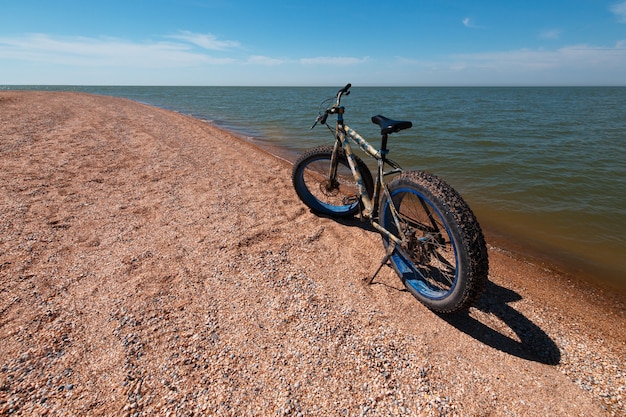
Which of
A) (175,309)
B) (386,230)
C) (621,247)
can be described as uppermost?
(386,230)

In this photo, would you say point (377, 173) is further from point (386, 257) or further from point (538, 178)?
point (538, 178)

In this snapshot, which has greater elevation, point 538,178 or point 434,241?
point 434,241

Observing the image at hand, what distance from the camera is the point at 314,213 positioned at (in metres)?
5.08

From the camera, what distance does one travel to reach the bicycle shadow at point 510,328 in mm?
2605

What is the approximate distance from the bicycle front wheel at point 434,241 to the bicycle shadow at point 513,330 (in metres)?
0.34

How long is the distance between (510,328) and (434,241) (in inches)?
42.1

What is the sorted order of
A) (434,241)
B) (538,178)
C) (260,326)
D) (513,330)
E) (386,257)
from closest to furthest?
(260,326) → (513,330) → (434,241) → (386,257) → (538,178)

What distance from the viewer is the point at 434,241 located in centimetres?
295

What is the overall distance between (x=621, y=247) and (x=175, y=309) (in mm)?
6685

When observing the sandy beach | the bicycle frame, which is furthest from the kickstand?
the sandy beach

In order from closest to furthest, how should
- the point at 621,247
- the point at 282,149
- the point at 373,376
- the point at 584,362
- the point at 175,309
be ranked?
the point at 373,376, the point at 584,362, the point at 175,309, the point at 621,247, the point at 282,149

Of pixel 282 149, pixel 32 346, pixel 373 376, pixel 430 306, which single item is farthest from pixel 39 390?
pixel 282 149

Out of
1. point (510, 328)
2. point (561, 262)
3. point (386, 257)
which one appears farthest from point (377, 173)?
point (561, 262)

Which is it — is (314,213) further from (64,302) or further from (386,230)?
(64,302)
